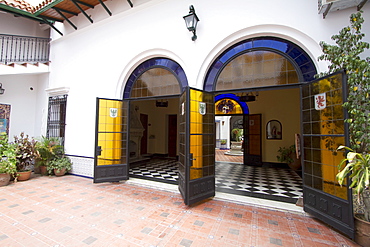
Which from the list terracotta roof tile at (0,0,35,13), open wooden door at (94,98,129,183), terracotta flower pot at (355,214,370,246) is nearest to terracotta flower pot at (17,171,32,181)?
open wooden door at (94,98,129,183)

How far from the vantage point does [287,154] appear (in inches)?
273

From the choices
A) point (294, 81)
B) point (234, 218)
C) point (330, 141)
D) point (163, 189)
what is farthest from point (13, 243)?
point (294, 81)

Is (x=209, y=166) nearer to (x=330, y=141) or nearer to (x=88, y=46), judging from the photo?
(x=330, y=141)

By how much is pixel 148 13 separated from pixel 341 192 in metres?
5.57

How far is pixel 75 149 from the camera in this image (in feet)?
18.9

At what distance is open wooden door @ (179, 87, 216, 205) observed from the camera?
3.44 metres

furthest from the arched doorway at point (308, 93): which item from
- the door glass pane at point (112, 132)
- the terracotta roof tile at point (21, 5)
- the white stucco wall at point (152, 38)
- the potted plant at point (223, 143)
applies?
the potted plant at point (223, 143)

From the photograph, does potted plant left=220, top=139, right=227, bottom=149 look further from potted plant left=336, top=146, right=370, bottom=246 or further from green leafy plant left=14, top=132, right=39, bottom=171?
potted plant left=336, top=146, right=370, bottom=246

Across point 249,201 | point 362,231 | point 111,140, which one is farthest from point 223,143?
point 362,231

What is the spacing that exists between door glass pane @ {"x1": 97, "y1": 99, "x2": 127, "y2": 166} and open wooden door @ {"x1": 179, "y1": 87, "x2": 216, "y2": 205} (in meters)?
1.96

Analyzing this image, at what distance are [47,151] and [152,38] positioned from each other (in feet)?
15.8

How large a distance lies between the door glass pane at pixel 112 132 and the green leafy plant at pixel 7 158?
2.52 metres

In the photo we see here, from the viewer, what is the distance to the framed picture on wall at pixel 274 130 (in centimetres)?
742

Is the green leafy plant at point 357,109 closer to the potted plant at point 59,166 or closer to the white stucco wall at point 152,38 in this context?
the white stucco wall at point 152,38
